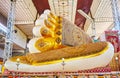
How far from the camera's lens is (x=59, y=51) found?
43.7 inches

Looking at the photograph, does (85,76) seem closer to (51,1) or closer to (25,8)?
(51,1)

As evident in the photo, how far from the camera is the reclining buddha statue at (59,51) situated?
3.38ft

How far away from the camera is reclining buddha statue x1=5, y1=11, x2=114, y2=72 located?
103 cm

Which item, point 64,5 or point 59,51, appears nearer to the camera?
point 59,51

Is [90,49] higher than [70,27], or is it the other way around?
[70,27]

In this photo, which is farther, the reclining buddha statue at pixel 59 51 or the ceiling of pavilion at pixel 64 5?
the ceiling of pavilion at pixel 64 5

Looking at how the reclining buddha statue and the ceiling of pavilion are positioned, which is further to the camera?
the ceiling of pavilion

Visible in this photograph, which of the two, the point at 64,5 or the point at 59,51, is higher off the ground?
the point at 64,5

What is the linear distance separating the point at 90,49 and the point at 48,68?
0.27m

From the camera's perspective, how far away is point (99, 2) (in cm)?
656

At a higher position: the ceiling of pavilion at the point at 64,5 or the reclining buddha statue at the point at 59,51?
the ceiling of pavilion at the point at 64,5

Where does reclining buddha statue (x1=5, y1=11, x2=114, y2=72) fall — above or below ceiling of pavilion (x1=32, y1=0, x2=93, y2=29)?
below

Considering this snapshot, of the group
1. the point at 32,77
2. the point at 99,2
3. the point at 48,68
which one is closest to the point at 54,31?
the point at 48,68

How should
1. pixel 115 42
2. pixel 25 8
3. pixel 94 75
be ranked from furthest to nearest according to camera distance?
Answer: pixel 25 8 < pixel 115 42 < pixel 94 75
